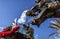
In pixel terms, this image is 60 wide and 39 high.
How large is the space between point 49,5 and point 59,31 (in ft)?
0.55

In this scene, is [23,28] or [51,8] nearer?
[51,8]

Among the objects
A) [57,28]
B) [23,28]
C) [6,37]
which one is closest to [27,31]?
[23,28]

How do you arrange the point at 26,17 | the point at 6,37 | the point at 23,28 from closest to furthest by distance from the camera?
the point at 26,17 → the point at 6,37 → the point at 23,28

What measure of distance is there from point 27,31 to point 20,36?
73 mm

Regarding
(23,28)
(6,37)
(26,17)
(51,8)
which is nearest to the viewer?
(51,8)

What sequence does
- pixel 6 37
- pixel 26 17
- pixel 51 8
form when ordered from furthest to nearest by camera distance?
pixel 6 37 → pixel 26 17 → pixel 51 8

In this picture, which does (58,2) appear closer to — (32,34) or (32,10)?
(32,10)

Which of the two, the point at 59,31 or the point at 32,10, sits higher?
the point at 32,10

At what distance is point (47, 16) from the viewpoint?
2.51 ft

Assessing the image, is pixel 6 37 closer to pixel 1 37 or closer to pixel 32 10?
pixel 1 37

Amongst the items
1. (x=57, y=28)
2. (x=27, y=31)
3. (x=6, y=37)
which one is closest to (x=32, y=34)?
(x=27, y=31)

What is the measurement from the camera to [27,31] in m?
1.13

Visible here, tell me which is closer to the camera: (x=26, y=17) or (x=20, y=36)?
(x=26, y=17)

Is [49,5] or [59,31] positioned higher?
[49,5]
